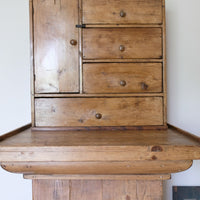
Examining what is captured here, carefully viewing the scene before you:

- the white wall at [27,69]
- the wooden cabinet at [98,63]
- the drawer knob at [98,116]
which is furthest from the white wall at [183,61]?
the drawer knob at [98,116]

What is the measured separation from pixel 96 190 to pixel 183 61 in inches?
39.5

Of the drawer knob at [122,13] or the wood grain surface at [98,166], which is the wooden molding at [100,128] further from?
the drawer knob at [122,13]

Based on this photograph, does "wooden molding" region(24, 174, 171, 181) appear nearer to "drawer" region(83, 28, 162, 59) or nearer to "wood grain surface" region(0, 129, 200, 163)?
"wood grain surface" region(0, 129, 200, 163)

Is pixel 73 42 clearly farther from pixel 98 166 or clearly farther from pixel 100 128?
pixel 98 166

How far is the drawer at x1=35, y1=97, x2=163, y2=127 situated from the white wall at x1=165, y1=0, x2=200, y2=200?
0.43m

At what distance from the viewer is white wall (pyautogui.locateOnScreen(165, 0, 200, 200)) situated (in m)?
1.42

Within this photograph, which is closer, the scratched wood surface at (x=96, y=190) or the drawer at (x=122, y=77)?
the scratched wood surface at (x=96, y=190)

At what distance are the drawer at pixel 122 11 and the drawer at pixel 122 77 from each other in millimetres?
219

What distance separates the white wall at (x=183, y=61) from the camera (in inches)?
56.0

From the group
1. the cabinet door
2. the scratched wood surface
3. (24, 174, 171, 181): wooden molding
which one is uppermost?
the cabinet door

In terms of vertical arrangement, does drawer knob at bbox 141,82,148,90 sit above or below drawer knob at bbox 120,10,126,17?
below

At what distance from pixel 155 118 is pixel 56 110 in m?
0.50

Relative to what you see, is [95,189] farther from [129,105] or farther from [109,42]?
[109,42]

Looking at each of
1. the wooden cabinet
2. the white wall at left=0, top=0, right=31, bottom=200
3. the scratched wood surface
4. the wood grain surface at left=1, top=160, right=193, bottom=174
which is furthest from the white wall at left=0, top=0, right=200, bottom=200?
the wood grain surface at left=1, top=160, right=193, bottom=174
